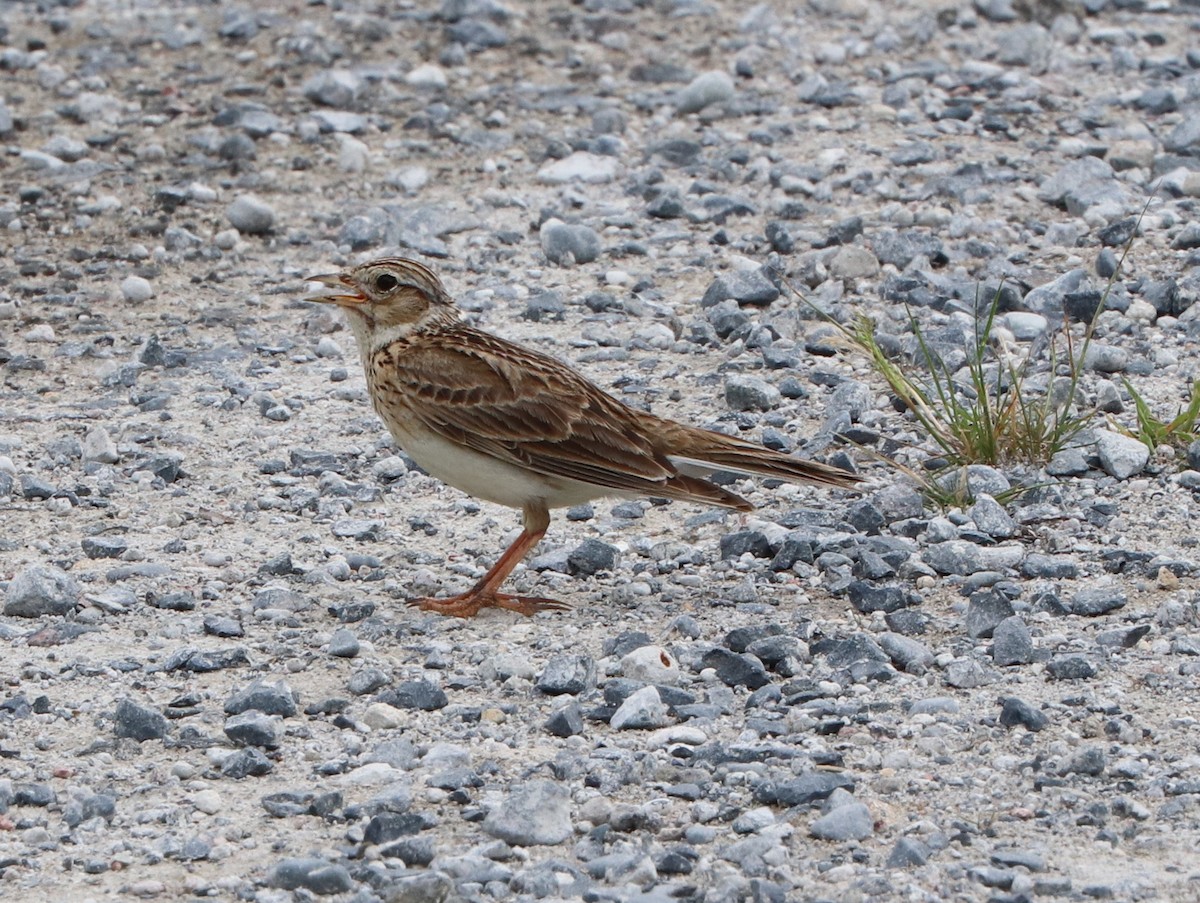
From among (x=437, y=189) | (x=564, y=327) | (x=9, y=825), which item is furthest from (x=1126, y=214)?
(x=9, y=825)

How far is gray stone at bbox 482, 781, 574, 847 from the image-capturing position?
5527mm

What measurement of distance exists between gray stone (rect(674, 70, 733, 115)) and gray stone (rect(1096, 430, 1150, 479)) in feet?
19.8

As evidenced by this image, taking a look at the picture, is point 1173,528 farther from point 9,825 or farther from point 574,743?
point 9,825

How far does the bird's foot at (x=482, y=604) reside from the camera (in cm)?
744

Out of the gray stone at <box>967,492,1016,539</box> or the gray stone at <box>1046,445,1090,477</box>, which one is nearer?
the gray stone at <box>967,492,1016,539</box>

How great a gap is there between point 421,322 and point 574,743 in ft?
8.51

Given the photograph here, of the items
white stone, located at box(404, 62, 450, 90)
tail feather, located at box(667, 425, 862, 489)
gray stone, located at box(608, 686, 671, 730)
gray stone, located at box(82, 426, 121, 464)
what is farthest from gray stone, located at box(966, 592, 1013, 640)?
white stone, located at box(404, 62, 450, 90)

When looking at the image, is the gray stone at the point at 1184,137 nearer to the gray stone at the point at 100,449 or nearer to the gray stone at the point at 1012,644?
the gray stone at the point at 1012,644

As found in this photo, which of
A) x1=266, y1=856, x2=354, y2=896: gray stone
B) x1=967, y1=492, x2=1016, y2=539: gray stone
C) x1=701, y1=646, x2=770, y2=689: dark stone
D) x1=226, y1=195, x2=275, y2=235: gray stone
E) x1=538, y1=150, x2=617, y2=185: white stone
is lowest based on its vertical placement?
x1=226, y1=195, x2=275, y2=235: gray stone

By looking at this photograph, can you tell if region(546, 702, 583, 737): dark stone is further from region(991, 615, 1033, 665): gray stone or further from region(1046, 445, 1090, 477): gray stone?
region(1046, 445, 1090, 477): gray stone

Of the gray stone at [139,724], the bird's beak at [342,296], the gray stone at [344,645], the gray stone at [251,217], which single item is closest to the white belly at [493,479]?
the bird's beak at [342,296]

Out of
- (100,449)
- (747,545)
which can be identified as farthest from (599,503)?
(100,449)

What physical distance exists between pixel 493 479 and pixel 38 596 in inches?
69.0

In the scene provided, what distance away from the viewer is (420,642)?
718 cm
